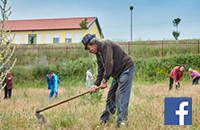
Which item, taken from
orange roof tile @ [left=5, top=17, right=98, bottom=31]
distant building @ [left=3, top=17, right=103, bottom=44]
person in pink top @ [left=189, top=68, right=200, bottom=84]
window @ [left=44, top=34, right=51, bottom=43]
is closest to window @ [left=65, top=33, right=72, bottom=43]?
distant building @ [left=3, top=17, right=103, bottom=44]

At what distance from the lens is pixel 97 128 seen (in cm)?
436

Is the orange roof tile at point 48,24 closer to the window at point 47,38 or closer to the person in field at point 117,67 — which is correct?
the window at point 47,38

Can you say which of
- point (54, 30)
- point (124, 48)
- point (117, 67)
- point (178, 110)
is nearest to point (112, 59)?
point (117, 67)

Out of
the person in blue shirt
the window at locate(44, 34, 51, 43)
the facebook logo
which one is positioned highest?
the window at locate(44, 34, 51, 43)

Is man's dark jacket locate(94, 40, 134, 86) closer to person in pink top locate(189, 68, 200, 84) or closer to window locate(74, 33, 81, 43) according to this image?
person in pink top locate(189, 68, 200, 84)

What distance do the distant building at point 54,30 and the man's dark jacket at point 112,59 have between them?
24.8 meters

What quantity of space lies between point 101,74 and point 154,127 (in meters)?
1.48

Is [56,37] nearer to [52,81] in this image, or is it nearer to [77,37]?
[77,37]

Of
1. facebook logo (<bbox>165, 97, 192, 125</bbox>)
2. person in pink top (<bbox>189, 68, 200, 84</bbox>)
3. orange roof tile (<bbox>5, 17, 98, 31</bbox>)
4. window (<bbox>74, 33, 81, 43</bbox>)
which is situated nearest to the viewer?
facebook logo (<bbox>165, 97, 192, 125</bbox>)

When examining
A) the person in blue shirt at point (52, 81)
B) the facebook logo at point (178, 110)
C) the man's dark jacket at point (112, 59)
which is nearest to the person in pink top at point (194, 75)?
the person in blue shirt at point (52, 81)

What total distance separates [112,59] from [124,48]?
1420 centimetres

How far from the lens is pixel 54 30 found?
30.6m

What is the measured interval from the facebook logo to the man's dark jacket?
4.28ft

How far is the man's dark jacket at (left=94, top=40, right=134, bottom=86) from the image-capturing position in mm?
4121
